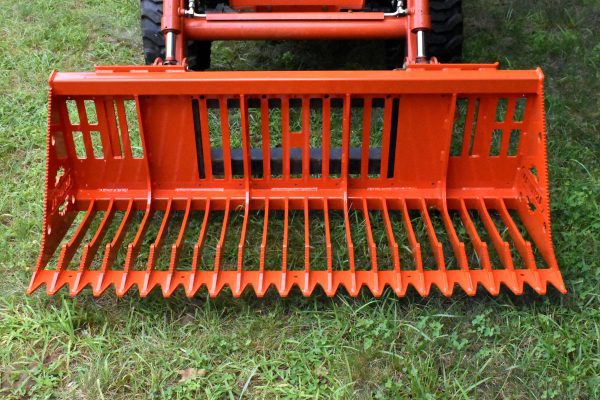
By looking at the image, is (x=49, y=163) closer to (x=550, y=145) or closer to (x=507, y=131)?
(x=507, y=131)

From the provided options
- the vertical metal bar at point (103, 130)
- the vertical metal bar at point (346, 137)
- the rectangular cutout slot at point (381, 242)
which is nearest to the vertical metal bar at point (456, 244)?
the rectangular cutout slot at point (381, 242)

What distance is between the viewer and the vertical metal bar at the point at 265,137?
2676 millimetres

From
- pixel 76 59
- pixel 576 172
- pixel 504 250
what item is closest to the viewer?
pixel 504 250

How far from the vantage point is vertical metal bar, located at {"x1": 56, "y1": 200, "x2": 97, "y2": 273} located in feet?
8.04

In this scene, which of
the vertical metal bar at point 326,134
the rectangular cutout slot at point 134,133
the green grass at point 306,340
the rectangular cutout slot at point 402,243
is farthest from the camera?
the rectangular cutout slot at point 134,133

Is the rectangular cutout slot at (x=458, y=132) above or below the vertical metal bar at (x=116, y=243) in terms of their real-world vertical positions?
below

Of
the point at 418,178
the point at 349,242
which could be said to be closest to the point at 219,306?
the point at 349,242

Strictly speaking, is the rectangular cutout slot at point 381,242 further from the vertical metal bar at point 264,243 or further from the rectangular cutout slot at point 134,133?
the rectangular cutout slot at point 134,133

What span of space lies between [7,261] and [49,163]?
0.55m

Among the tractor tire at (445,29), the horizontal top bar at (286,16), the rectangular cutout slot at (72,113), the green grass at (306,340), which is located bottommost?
the green grass at (306,340)

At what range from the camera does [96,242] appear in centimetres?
257

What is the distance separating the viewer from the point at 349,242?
8.18 feet

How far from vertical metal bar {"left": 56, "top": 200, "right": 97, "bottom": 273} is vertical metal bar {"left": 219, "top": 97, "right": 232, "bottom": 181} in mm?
613

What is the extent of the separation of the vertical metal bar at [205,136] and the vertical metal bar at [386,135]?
768mm
